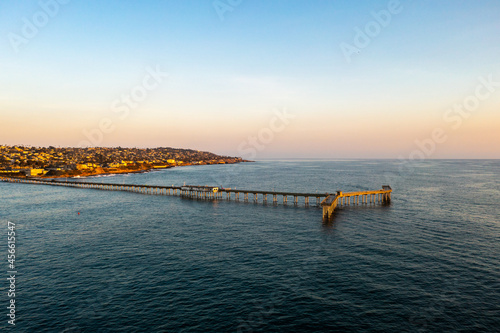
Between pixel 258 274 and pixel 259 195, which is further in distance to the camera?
pixel 259 195

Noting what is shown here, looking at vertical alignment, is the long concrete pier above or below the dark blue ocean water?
above

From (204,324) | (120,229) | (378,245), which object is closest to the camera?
(204,324)

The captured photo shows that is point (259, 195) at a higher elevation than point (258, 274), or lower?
higher

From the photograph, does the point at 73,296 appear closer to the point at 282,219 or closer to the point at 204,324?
the point at 204,324

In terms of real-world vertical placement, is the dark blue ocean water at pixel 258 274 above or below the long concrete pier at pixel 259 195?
below

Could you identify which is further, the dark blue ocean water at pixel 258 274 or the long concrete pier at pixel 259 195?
the long concrete pier at pixel 259 195

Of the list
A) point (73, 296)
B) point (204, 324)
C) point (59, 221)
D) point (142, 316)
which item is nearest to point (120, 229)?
point (59, 221)

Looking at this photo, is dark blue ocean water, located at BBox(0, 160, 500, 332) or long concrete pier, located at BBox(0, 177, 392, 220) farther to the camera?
long concrete pier, located at BBox(0, 177, 392, 220)

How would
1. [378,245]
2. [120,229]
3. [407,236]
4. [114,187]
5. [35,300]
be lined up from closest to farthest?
1. [35,300]
2. [378,245]
3. [407,236]
4. [120,229]
5. [114,187]
